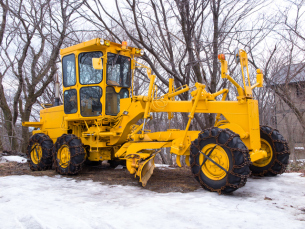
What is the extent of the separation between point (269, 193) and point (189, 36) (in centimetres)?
571

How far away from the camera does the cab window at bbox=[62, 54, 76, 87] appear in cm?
800

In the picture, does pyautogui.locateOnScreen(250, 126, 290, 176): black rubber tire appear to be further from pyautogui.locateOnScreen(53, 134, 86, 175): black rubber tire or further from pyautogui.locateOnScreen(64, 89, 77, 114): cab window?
pyautogui.locateOnScreen(64, 89, 77, 114): cab window

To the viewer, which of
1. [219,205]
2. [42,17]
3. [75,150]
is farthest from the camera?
[42,17]

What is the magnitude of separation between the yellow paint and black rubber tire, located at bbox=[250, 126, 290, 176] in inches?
11.8

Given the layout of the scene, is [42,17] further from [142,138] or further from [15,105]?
[142,138]

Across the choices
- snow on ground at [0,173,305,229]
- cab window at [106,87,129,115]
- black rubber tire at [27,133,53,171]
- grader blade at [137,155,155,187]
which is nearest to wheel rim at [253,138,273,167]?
snow on ground at [0,173,305,229]

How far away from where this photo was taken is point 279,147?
6105 mm

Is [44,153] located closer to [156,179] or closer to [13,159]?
[13,159]

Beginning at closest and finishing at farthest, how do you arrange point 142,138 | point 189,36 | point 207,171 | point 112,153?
point 207,171 < point 142,138 < point 112,153 < point 189,36

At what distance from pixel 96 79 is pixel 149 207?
14.2 feet

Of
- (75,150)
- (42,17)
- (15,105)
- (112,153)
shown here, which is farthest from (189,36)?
(15,105)

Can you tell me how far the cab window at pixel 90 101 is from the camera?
7.56m

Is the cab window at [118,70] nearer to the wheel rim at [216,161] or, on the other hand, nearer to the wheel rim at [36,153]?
the wheel rim at [36,153]

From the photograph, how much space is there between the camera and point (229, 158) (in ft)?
16.1
